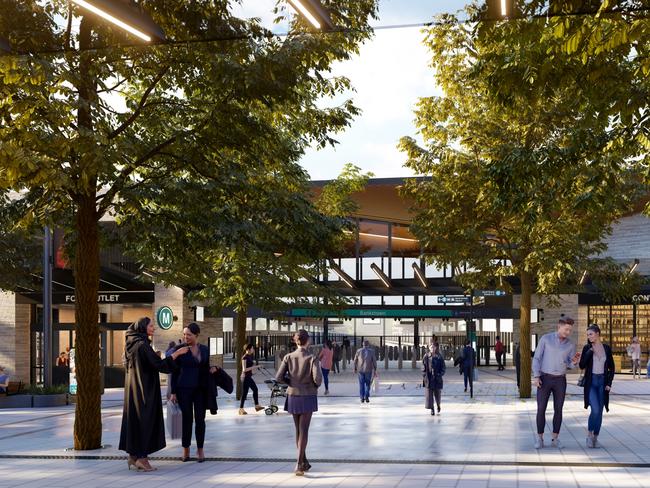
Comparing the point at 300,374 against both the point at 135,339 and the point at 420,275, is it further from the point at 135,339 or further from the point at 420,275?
the point at 420,275

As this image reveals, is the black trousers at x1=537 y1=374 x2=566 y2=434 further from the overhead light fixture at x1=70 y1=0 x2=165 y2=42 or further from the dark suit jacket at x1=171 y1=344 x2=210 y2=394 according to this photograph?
the overhead light fixture at x1=70 y1=0 x2=165 y2=42

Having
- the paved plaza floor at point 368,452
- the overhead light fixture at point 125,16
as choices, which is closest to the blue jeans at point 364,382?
the paved plaza floor at point 368,452

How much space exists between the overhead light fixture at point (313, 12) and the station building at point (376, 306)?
83.3ft

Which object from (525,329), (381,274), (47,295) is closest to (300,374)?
(525,329)

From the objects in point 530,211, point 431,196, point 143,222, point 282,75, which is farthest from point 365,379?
point 282,75

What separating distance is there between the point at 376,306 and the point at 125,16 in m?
39.2

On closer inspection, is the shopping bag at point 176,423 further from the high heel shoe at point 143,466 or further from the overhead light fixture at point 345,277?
the overhead light fixture at point 345,277

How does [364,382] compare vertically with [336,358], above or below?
above

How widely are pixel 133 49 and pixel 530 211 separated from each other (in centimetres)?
850

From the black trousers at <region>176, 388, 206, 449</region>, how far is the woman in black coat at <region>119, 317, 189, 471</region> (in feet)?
1.64

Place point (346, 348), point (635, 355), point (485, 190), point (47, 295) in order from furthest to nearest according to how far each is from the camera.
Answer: point (346, 348), point (635, 355), point (47, 295), point (485, 190)

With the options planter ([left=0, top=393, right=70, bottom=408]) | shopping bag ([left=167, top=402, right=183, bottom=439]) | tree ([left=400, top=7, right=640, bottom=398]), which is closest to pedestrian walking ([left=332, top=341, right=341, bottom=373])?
tree ([left=400, top=7, right=640, bottom=398])

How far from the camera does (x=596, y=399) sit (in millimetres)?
13852

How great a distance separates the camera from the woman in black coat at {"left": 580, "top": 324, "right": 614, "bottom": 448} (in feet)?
45.4
